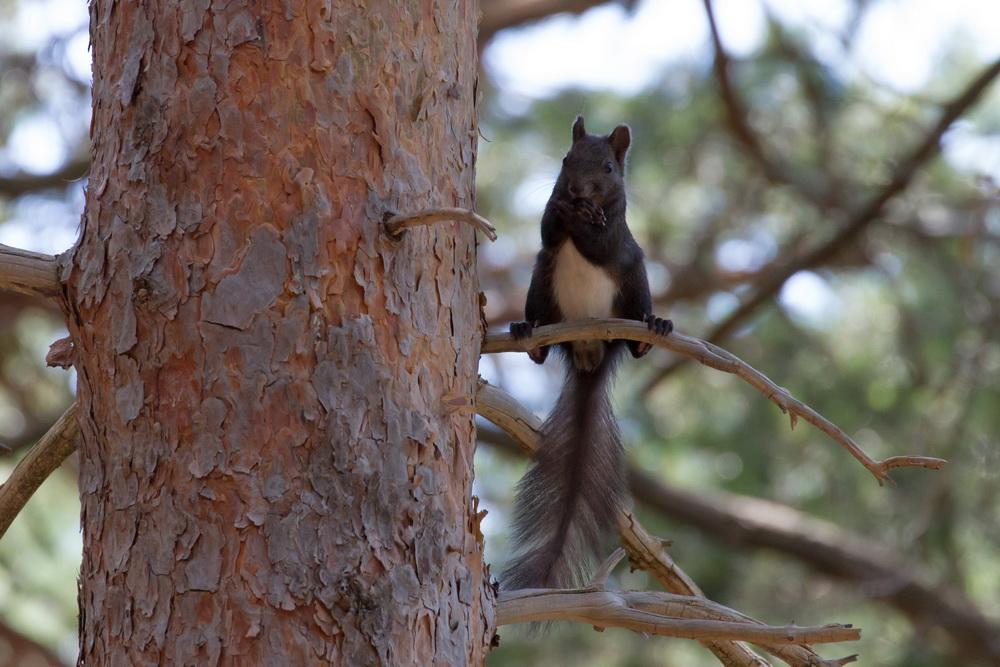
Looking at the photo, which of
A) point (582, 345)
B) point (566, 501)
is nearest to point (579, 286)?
point (582, 345)

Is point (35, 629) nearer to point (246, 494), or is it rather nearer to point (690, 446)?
point (690, 446)

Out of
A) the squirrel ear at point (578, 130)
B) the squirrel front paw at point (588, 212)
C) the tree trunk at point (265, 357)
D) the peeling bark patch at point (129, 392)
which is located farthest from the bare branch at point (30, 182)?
the peeling bark patch at point (129, 392)

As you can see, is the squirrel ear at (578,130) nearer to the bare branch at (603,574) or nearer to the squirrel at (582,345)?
the squirrel at (582,345)

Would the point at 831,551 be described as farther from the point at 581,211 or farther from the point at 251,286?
the point at 251,286

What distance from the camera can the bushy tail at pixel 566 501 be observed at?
242 centimetres

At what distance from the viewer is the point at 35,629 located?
579 centimetres

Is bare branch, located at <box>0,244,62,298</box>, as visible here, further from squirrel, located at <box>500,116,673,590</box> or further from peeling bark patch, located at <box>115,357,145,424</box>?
squirrel, located at <box>500,116,673,590</box>

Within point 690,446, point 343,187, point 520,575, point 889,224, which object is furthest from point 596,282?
point 690,446

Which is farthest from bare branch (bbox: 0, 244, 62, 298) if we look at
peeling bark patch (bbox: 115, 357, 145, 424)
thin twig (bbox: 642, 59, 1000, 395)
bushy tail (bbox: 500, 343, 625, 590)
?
thin twig (bbox: 642, 59, 1000, 395)

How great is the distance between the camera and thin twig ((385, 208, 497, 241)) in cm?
159

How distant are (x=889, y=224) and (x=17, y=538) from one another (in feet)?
15.0

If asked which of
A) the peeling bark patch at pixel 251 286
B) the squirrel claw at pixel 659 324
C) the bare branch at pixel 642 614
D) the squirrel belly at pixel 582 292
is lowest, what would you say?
the bare branch at pixel 642 614

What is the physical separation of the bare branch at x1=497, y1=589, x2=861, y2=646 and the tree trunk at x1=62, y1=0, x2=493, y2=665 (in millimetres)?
97

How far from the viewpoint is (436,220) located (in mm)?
1716
